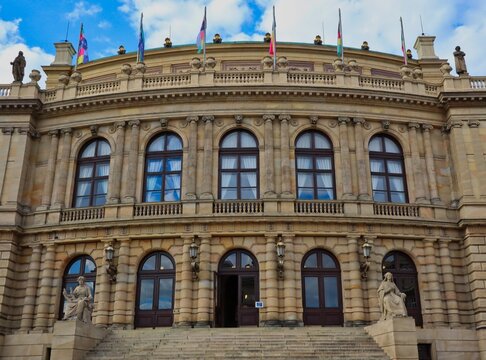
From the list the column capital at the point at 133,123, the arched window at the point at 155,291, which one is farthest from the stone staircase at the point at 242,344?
the column capital at the point at 133,123

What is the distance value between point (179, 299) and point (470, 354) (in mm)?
13163

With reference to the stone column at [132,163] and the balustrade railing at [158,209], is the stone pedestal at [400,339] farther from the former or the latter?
the stone column at [132,163]

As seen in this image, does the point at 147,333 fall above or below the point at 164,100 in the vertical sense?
below

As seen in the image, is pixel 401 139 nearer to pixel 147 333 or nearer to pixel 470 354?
pixel 470 354

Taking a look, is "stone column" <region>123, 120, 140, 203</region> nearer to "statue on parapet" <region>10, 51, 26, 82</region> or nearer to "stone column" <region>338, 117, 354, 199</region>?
"statue on parapet" <region>10, 51, 26, 82</region>

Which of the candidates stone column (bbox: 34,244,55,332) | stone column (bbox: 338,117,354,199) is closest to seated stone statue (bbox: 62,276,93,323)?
stone column (bbox: 34,244,55,332)

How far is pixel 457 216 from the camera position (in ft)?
86.7

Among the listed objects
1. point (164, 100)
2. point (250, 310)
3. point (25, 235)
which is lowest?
A: point (250, 310)

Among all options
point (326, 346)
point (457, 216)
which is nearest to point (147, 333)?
point (326, 346)

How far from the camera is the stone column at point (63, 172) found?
27.1 meters

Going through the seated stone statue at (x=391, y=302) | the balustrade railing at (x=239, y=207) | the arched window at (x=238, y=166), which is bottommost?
the seated stone statue at (x=391, y=302)

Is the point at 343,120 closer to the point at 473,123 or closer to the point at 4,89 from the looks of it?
the point at 473,123

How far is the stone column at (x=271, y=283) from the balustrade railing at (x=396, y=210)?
215 inches

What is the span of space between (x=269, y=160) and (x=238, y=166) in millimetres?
1693
